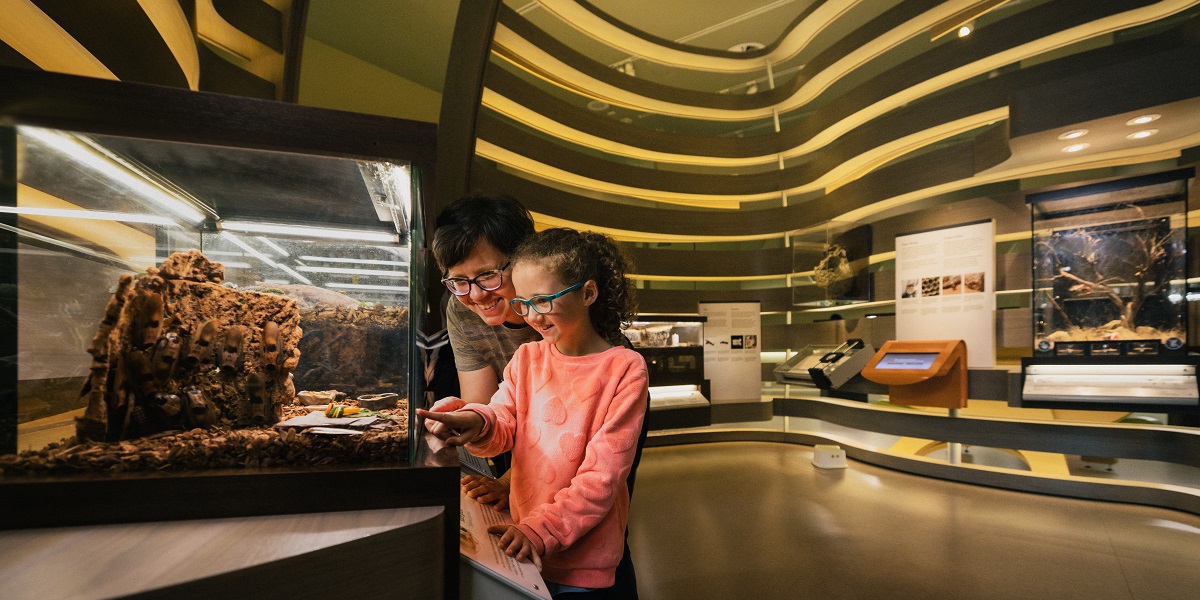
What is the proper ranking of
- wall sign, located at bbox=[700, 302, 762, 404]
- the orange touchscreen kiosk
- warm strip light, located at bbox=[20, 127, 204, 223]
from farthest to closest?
wall sign, located at bbox=[700, 302, 762, 404] < the orange touchscreen kiosk < warm strip light, located at bbox=[20, 127, 204, 223]

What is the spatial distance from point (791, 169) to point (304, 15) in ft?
19.3

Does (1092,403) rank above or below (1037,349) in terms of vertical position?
below

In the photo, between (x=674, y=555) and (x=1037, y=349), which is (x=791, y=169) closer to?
(x=1037, y=349)

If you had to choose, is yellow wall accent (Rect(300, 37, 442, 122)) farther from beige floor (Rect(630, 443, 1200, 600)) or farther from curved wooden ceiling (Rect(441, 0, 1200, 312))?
beige floor (Rect(630, 443, 1200, 600))

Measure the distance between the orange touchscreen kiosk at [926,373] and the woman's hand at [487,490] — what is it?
416 cm

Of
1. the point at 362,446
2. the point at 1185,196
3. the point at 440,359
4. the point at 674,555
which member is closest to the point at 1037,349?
the point at 1185,196

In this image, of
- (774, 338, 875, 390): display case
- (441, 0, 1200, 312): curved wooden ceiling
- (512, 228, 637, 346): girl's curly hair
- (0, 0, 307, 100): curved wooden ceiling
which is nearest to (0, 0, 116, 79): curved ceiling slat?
(0, 0, 307, 100): curved wooden ceiling

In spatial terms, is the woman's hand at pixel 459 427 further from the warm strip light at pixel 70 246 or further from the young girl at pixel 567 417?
the warm strip light at pixel 70 246

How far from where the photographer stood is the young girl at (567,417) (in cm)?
99

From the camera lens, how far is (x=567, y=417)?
110 centimetres

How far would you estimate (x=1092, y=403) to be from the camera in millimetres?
3719

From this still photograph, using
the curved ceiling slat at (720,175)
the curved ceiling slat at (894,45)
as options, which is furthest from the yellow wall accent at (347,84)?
the curved ceiling slat at (894,45)

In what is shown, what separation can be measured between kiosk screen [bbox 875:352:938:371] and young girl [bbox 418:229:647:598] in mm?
4175

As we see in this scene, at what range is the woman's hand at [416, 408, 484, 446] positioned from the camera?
37.7 inches
